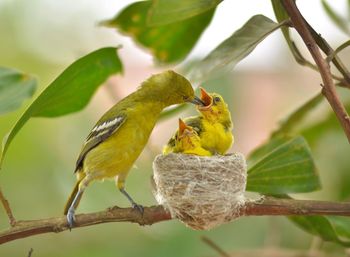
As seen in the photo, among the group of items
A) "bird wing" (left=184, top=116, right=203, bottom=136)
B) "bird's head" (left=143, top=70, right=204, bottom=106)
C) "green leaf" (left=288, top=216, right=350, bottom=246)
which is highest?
"bird's head" (left=143, top=70, right=204, bottom=106)

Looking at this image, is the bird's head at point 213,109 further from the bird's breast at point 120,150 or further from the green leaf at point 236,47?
the green leaf at point 236,47

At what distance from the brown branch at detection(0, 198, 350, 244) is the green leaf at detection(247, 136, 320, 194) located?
0.18 metres

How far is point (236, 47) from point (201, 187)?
1.63 ft

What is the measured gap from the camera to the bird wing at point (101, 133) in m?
2.19

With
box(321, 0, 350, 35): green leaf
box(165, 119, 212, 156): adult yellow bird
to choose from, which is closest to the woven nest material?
box(165, 119, 212, 156): adult yellow bird

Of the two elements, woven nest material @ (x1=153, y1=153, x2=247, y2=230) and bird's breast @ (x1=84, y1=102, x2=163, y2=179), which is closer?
woven nest material @ (x1=153, y1=153, x2=247, y2=230)

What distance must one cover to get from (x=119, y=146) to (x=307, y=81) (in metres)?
2.43

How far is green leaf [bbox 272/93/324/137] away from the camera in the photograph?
192 centimetres

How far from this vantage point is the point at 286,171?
67.3 inches

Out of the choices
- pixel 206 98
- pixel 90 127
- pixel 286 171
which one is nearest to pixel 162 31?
pixel 206 98

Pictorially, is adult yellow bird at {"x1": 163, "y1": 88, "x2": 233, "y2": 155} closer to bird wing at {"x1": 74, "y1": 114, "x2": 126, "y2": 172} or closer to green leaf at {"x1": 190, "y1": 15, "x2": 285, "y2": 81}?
bird wing at {"x1": 74, "y1": 114, "x2": 126, "y2": 172}

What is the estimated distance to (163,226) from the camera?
315cm

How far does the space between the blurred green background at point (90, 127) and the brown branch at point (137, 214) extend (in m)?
0.85

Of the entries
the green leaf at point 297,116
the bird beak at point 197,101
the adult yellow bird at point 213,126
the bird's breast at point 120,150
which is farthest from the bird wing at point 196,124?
the green leaf at point 297,116
